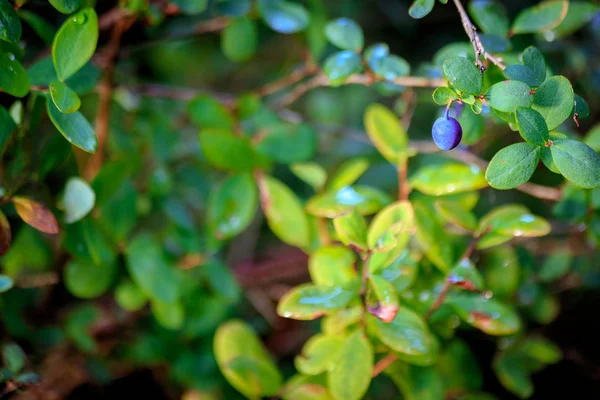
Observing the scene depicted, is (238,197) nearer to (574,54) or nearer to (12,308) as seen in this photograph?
(12,308)

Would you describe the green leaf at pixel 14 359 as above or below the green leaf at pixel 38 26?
below

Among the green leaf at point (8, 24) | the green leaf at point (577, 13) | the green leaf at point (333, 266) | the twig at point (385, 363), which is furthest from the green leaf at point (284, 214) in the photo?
the green leaf at point (577, 13)

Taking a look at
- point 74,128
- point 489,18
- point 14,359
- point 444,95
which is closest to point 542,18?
point 489,18

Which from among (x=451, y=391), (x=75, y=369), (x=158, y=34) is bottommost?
(x=75, y=369)

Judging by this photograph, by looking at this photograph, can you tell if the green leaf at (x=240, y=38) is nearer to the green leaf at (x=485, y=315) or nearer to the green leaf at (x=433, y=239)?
the green leaf at (x=433, y=239)

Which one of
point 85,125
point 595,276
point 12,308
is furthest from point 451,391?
point 12,308

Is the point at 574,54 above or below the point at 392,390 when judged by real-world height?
above

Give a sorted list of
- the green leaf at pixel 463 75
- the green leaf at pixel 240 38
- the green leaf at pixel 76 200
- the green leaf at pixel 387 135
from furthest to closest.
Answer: the green leaf at pixel 240 38
the green leaf at pixel 387 135
the green leaf at pixel 76 200
the green leaf at pixel 463 75
